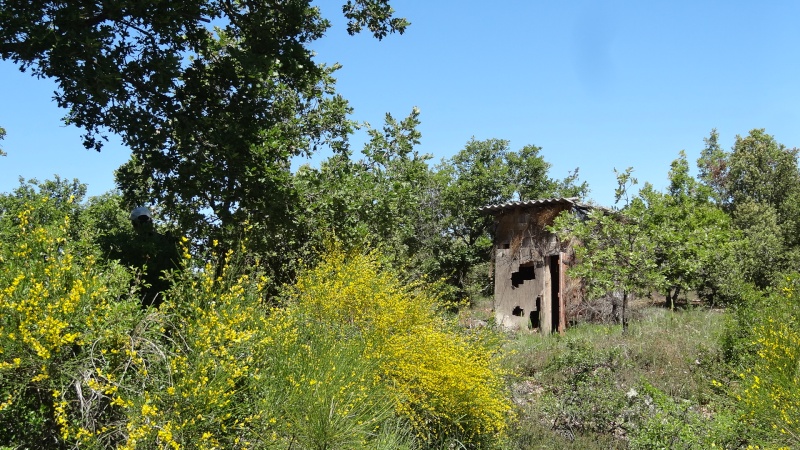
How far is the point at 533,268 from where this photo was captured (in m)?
19.3

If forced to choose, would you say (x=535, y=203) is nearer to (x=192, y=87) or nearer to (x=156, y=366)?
(x=192, y=87)

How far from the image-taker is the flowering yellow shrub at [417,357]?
8.01m

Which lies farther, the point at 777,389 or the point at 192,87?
the point at 192,87

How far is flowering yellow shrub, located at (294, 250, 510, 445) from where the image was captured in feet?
26.3

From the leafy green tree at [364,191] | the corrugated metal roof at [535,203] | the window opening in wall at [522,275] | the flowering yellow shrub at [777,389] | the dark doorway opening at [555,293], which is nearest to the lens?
the flowering yellow shrub at [777,389]

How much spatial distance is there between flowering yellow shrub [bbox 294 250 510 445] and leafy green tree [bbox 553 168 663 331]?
6237mm

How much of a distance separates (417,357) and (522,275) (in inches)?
471

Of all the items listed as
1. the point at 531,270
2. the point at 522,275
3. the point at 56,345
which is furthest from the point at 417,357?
the point at 522,275

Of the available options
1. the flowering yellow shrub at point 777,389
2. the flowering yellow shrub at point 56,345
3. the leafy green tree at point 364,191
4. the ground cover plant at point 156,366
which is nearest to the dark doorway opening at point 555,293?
the leafy green tree at point 364,191

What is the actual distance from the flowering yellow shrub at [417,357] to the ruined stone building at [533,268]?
358 inches

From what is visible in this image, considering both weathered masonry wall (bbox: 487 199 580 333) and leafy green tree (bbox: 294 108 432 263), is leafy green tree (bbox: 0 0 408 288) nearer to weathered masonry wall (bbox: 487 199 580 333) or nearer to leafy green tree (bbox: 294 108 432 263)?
leafy green tree (bbox: 294 108 432 263)

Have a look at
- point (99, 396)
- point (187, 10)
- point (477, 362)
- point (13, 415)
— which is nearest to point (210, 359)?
point (99, 396)

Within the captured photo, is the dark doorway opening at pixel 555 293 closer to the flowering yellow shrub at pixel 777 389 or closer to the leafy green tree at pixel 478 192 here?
the leafy green tree at pixel 478 192

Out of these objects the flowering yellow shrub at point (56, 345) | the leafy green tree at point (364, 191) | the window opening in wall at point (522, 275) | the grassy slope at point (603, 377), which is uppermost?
the leafy green tree at point (364, 191)
